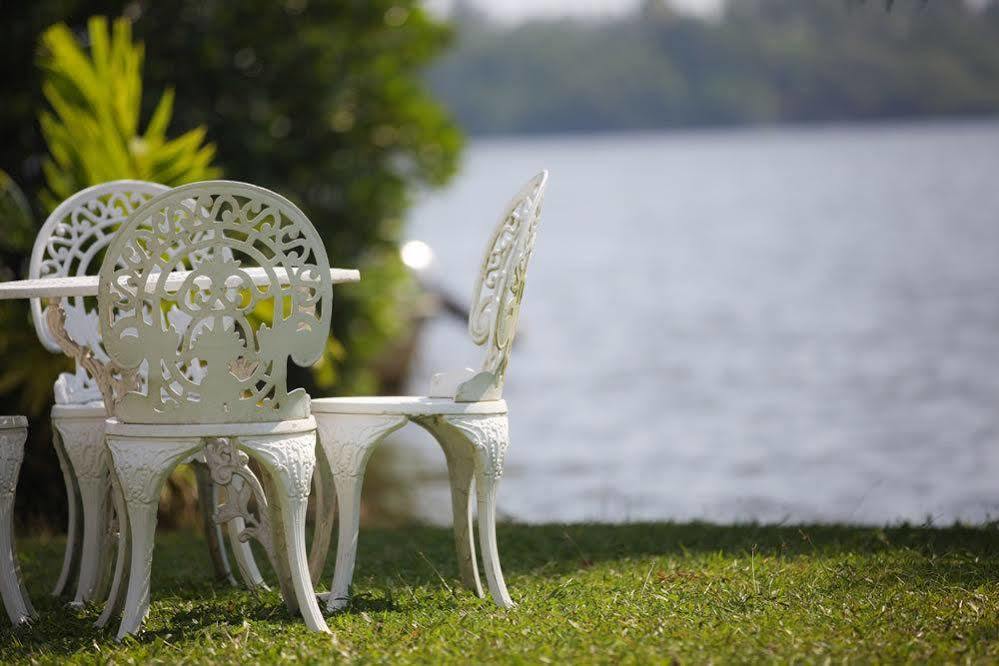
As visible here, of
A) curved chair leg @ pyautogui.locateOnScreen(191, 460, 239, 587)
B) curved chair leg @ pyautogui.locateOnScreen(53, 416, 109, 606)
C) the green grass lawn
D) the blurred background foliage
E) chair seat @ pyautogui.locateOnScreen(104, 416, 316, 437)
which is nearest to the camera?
the green grass lawn

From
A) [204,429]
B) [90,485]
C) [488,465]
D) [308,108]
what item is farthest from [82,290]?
[308,108]

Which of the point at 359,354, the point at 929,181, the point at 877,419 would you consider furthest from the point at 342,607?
the point at 929,181

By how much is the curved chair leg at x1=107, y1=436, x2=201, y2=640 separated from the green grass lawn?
133 millimetres

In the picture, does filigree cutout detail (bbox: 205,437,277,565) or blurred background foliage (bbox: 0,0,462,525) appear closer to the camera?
filigree cutout detail (bbox: 205,437,277,565)

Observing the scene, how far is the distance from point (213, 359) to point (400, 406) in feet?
2.02

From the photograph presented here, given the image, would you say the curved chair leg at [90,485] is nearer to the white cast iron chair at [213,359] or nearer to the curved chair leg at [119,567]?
the curved chair leg at [119,567]

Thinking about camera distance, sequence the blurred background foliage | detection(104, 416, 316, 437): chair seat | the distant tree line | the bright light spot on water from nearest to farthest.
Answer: detection(104, 416, 316, 437): chair seat < the blurred background foliage < the bright light spot on water < the distant tree line

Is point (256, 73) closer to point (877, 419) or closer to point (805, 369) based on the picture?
point (877, 419)

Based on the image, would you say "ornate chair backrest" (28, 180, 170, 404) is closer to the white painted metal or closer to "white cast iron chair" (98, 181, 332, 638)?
the white painted metal

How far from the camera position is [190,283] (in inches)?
161

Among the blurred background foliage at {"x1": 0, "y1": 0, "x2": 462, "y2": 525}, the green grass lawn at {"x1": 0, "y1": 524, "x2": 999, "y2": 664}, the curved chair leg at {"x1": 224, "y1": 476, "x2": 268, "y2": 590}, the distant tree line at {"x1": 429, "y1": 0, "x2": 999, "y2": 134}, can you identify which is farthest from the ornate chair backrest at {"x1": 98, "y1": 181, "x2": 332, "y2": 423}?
the distant tree line at {"x1": 429, "y1": 0, "x2": 999, "y2": 134}

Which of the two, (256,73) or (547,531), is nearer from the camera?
(547,531)

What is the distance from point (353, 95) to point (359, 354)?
219 cm

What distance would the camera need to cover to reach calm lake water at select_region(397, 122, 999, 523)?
1448 centimetres
